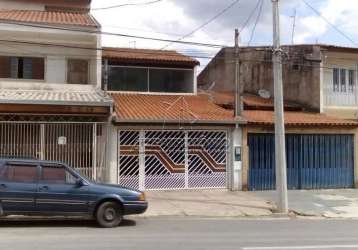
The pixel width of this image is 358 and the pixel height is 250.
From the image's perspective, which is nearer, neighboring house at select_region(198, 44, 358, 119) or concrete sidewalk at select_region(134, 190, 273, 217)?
concrete sidewalk at select_region(134, 190, 273, 217)

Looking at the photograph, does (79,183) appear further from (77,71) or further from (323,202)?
(77,71)

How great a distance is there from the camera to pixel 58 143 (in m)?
19.5

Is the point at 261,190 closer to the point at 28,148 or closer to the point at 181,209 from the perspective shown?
the point at 181,209

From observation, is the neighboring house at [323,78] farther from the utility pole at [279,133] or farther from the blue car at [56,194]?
the blue car at [56,194]

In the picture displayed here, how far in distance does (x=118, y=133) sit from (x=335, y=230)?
9016mm

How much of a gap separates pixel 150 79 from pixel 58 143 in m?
6.40

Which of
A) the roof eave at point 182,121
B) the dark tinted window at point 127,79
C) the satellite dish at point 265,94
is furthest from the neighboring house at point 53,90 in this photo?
the satellite dish at point 265,94

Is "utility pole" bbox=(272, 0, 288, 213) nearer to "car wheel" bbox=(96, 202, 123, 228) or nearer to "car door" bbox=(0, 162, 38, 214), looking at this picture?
"car wheel" bbox=(96, 202, 123, 228)

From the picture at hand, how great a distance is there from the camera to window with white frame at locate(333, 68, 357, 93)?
87.6 ft

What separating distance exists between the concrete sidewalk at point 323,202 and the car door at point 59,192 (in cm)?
687

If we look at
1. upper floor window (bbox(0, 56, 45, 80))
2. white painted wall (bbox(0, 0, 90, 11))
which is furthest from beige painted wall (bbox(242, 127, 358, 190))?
white painted wall (bbox(0, 0, 90, 11))

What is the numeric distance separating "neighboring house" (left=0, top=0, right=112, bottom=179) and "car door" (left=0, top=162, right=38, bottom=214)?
549 centimetres

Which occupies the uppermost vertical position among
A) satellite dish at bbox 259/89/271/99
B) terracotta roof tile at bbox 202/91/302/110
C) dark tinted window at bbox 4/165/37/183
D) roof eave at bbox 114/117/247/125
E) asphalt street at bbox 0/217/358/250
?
satellite dish at bbox 259/89/271/99

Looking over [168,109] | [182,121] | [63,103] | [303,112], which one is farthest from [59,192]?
[303,112]
